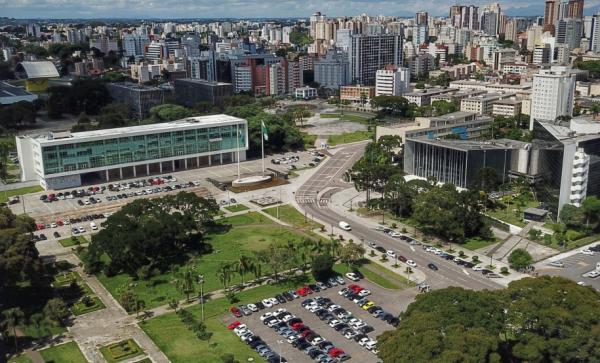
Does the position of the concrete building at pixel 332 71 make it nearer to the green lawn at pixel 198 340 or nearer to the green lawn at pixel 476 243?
the green lawn at pixel 476 243

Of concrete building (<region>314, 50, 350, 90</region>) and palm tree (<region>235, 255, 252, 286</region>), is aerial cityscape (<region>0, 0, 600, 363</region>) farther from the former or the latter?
concrete building (<region>314, 50, 350, 90</region>)

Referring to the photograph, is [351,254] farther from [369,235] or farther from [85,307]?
[85,307]

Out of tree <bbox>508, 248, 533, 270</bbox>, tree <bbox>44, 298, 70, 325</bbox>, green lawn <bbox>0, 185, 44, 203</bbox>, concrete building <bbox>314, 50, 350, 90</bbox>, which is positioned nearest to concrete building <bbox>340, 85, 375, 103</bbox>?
concrete building <bbox>314, 50, 350, 90</bbox>

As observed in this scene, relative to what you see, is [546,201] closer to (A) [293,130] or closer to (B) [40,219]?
(A) [293,130]

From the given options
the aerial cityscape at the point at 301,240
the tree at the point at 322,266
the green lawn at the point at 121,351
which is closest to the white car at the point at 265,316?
the aerial cityscape at the point at 301,240

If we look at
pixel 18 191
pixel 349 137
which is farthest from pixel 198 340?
pixel 349 137

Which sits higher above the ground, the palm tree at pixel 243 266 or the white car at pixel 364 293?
the palm tree at pixel 243 266

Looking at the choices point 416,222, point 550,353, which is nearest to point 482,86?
point 416,222
